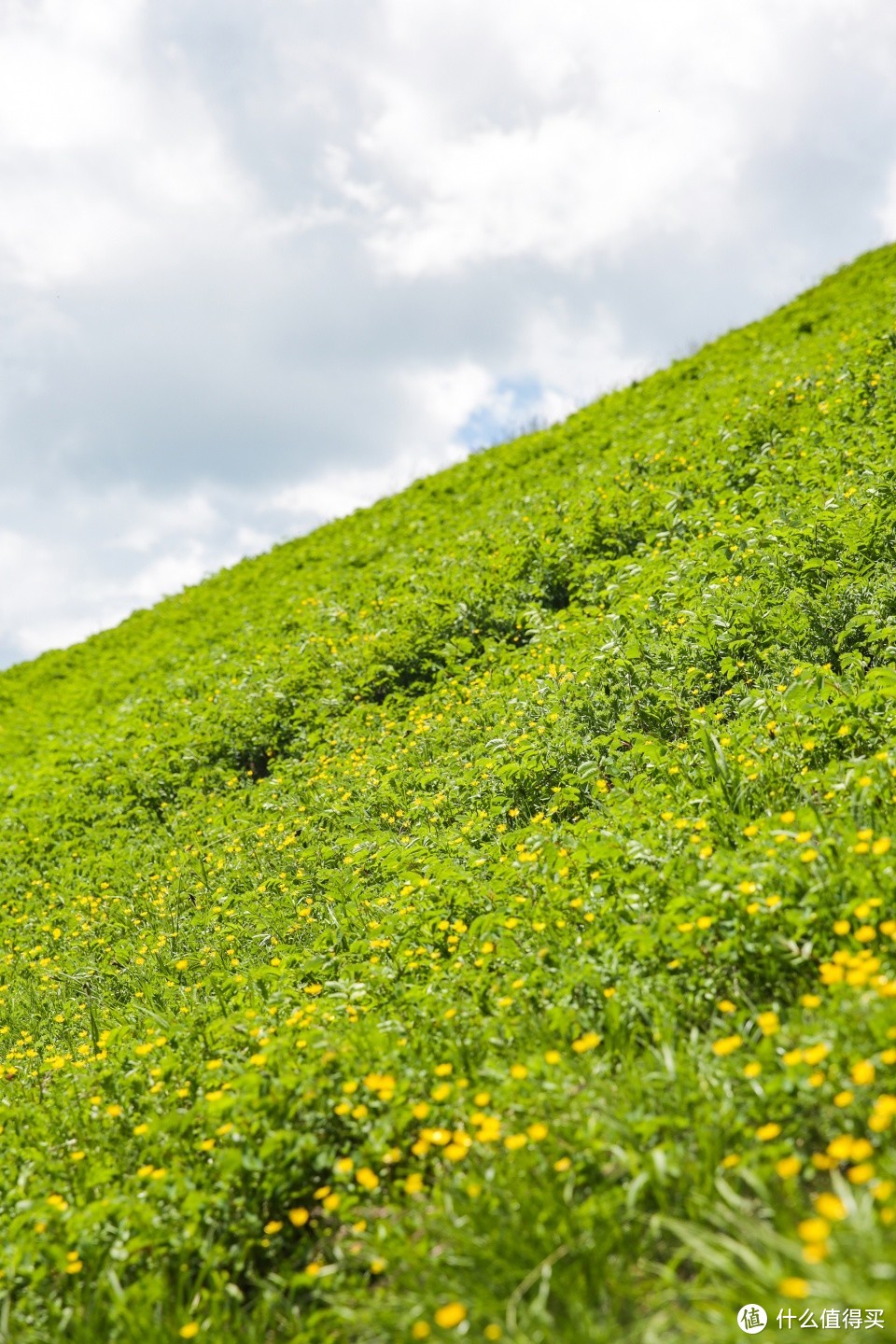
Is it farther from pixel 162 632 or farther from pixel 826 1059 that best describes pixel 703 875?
pixel 162 632

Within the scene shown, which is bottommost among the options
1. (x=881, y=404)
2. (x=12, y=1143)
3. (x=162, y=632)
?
(x=12, y=1143)

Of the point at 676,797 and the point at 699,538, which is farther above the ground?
the point at 699,538

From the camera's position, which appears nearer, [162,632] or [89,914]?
[89,914]

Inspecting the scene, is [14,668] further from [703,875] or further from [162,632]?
[703,875]

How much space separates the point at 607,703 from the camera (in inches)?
237

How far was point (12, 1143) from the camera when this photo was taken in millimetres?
3664

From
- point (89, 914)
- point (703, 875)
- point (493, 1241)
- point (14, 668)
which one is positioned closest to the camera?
point (493, 1241)

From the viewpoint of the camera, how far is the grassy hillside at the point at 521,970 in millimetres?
2514

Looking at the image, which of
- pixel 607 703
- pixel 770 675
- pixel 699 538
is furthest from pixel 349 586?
pixel 770 675

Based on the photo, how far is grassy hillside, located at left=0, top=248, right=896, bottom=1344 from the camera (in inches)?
99.0

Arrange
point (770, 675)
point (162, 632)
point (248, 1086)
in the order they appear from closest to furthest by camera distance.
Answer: point (248, 1086) → point (770, 675) → point (162, 632)

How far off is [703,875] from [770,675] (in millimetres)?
2187

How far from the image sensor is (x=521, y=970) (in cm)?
375

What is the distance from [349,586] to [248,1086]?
9667 mm
